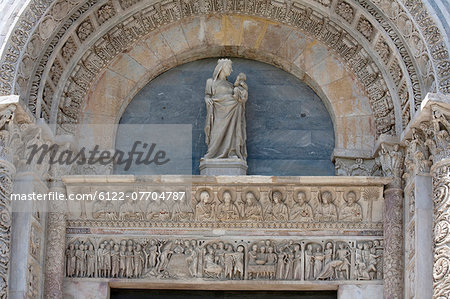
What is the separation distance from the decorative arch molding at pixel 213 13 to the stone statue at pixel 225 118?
4.37 ft

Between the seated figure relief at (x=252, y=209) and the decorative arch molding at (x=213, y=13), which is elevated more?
the decorative arch molding at (x=213, y=13)

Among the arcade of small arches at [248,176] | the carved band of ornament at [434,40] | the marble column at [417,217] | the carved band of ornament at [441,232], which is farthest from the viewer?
the arcade of small arches at [248,176]

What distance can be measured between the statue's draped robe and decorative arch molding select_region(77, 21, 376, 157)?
41.9 inches

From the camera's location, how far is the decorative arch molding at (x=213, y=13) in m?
15.8

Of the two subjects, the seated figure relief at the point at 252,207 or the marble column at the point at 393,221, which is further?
the seated figure relief at the point at 252,207

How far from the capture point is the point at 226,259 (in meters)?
16.2

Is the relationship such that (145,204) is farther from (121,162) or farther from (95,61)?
(95,61)

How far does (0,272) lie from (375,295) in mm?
5282

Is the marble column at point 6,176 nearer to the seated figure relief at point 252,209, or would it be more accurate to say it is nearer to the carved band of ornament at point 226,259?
the carved band of ornament at point 226,259

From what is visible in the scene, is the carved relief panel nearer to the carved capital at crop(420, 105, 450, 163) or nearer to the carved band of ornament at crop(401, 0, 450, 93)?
the carved capital at crop(420, 105, 450, 163)

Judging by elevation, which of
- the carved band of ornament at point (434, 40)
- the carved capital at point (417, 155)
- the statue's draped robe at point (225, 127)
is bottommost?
the carved capital at point (417, 155)

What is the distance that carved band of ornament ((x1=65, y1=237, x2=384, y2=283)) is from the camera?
52.7 feet

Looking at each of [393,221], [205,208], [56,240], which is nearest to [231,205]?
[205,208]

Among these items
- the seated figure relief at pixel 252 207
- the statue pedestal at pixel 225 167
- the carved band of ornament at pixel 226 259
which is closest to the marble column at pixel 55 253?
the carved band of ornament at pixel 226 259
